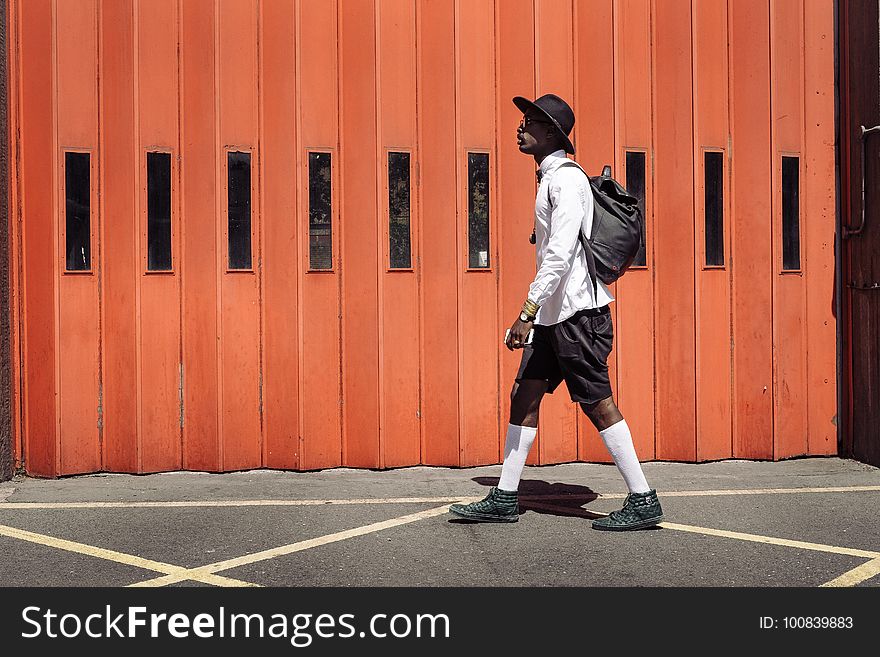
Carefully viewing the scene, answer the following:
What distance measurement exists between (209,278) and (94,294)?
0.67 m

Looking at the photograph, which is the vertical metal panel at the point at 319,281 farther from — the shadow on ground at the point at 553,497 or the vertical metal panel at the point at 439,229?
the shadow on ground at the point at 553,497

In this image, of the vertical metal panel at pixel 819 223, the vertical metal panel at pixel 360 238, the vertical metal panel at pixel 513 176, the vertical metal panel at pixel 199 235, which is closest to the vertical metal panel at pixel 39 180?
the vertical metal panel at pixel 199 235

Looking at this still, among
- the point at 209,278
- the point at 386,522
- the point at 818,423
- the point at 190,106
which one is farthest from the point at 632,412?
the point at 190,106

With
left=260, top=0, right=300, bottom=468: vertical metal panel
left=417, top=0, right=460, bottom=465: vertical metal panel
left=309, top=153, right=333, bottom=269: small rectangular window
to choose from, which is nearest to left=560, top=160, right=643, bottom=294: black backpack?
left=417, top=0, right=460, bottom=465: vertical metal panel

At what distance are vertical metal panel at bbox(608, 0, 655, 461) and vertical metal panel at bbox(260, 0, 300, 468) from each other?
189cm

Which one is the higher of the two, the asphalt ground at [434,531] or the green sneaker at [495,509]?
the green sneaker at [495,509]

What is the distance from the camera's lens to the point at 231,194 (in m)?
6.35

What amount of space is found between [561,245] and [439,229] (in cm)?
167

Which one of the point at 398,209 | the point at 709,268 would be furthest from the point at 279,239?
the point at 709,268

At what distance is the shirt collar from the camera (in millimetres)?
5137

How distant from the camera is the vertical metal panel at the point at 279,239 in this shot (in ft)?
20.8

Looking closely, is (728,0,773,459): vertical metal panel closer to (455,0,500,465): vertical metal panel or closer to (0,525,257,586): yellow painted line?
(455,0,500,465): vertical metal panel

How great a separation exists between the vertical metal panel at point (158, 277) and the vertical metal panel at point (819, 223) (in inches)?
157
